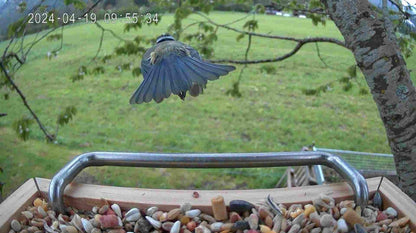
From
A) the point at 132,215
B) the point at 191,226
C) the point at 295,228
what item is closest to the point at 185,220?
the point at 191,226

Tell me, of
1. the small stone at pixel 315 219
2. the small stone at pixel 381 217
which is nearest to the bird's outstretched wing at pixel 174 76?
the small stone at pixel 315 219

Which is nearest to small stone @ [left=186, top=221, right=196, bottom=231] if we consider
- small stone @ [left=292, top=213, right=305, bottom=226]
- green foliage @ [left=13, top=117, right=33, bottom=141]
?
small stone @ [left=292, top=213, right=305, bottom=226]

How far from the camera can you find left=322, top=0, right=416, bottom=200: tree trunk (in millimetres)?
1196

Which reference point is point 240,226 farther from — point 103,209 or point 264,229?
point 103,209

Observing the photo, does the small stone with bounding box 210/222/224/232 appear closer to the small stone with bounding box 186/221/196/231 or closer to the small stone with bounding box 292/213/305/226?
the small stone with bounding box 186/221/196/231

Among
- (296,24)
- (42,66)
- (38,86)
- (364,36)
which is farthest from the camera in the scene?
(38,86)

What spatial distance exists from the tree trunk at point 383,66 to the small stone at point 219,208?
2.08 feet

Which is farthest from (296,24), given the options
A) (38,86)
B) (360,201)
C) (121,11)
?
(38,86)

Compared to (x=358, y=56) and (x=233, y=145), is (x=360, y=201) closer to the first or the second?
(x=358, y=56)

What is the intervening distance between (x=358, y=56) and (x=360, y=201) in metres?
0.49

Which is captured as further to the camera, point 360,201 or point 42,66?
point 42,66

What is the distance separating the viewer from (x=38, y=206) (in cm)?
99

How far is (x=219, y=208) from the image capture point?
94cm
